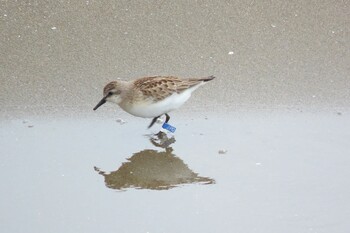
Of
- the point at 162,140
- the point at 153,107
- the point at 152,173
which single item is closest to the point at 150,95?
the point at 153,107

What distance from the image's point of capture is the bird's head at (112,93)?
24.4 feet

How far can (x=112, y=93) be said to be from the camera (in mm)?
7441

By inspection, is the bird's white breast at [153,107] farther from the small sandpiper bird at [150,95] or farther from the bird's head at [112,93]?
the bird's head at [112,93]

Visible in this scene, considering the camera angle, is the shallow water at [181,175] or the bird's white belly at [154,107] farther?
the bird's white belly at [154,107]

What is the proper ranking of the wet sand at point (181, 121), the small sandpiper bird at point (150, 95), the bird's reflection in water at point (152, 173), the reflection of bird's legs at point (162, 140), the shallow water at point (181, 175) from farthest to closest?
the small sandpiper bird at point (150, 95)
the reflection of bird's legs at point (162, 140)
the bird's reflection in water at point (152, 173)
the wet sand at point (181, 121)
the shallow water at point (181, 175)

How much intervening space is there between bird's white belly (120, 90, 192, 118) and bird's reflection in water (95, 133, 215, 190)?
448mm

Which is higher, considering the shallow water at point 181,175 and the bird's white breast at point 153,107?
the bird's white breast at point 153,107

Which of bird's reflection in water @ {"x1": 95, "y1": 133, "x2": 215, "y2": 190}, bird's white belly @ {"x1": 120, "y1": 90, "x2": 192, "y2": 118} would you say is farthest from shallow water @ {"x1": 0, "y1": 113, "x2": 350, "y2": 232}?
bird's white belly @ {"x1": 120, "y1": 90, "x2": 192, "y2": 118}

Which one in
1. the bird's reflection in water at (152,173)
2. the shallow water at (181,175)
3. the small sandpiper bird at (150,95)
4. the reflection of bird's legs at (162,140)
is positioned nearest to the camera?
the shallow water at (181,175)

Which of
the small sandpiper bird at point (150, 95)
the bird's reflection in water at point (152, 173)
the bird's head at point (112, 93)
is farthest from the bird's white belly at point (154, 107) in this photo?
the bird's reflection in water at point (152, 173)

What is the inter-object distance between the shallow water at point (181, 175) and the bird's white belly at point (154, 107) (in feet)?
0.54

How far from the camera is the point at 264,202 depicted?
240 inches

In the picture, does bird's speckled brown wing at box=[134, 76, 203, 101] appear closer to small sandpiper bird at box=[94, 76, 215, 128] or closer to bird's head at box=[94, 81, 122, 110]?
small sandpiper bird at box=[94, 76, 215, 128]

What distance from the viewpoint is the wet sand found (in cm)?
595
